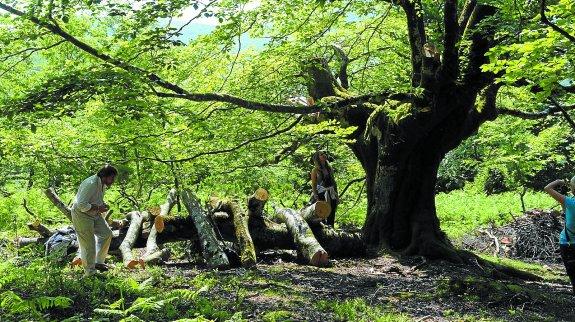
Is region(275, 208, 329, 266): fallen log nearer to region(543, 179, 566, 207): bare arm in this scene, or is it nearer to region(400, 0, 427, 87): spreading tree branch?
region(400, 0, 427, 87): spreading tree branch

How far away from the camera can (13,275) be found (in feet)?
23.1

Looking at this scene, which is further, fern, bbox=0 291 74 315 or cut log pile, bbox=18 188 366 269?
cut log pile, bbox=18 188 366 269

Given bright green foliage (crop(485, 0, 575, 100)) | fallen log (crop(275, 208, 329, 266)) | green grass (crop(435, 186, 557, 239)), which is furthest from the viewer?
green grass (crop(435, 186, 557, 239))

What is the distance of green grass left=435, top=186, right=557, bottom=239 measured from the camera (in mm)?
18203

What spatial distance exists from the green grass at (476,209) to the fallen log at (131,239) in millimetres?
10185

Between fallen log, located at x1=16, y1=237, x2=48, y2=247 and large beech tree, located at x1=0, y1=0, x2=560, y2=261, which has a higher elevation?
large beech tree, located at x1=0, y1=0, x2=560, y2=261

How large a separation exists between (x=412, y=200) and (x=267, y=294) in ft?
16.3

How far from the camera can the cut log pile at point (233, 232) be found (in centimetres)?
967

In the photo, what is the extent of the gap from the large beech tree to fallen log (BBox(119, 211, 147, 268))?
2623mm

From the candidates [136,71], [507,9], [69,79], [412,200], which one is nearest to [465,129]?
[412,200]

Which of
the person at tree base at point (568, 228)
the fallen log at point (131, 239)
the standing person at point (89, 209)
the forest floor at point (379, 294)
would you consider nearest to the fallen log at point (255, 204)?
the forest floor at point (379, 294)

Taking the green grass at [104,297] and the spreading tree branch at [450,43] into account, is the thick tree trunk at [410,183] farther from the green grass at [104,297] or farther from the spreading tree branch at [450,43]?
the green grass at [104,297]

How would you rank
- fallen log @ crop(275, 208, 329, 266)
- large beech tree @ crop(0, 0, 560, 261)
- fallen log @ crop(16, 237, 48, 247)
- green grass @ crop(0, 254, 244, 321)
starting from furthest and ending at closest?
1. fallen log @ crop(16, 237, 48, 247)
2. fallen log @ crop(275, 208, 329, 266)
3. large beech tree @ crop(0, 0, 560, 261)
4. green grass @ crop(0, 254, 244, 321)

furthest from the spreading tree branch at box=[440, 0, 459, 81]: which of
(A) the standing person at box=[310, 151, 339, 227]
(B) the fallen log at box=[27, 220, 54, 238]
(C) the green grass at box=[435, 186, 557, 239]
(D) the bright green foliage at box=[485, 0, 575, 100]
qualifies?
(B) the fallen log at box=[27, 220, 54, 238]
